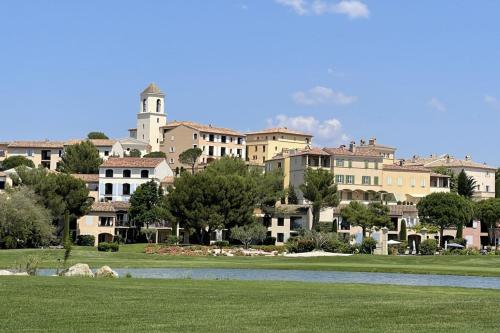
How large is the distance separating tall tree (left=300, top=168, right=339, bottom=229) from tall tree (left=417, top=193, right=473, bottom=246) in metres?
13.4

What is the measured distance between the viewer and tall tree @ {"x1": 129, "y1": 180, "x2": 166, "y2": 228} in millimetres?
125181

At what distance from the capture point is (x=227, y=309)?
2541 centimetres

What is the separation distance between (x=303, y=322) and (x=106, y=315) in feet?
16.4

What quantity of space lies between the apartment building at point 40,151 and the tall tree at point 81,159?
1324 cm

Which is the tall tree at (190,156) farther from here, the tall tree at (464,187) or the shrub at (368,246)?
the shrub at (368,246)

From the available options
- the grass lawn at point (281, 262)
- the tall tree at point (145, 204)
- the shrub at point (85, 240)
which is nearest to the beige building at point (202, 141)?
the tall tree at point (145, 204)

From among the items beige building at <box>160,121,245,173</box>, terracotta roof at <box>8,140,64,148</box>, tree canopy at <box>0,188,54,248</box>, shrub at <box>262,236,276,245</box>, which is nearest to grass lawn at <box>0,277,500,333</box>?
tree canopy at <box>0,188,54,248</box>

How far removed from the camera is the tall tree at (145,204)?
12518 centimetres

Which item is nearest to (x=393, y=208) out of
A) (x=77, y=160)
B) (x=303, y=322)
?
(x=77, y=160)

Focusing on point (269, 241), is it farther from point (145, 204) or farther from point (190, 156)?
point (190, 156)

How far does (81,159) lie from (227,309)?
471 feet

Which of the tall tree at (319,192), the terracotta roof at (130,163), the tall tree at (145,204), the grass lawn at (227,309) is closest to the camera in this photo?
the grass lawn at (227,309)

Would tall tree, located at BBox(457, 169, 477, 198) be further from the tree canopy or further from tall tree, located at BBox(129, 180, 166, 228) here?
the tree canopy

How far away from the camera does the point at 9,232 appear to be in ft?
312
